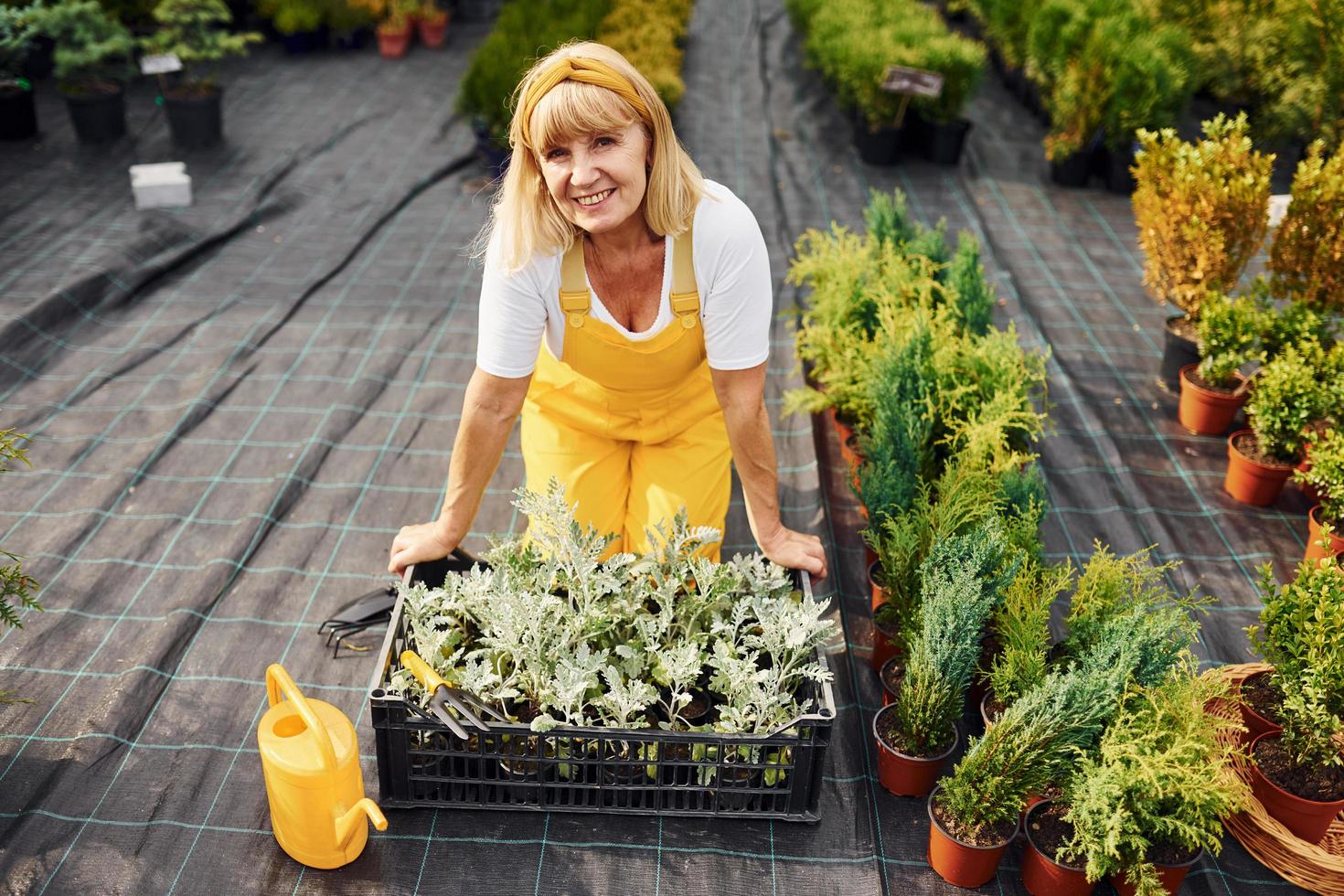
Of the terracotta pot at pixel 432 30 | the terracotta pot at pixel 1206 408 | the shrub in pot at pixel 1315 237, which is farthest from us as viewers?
the terracotta pot at pixel 432 30

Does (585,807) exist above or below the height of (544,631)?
below

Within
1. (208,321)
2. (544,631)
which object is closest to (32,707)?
(544,631)

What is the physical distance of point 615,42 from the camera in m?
7.41

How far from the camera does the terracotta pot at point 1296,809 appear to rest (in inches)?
104

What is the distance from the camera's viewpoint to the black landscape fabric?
2.67 m

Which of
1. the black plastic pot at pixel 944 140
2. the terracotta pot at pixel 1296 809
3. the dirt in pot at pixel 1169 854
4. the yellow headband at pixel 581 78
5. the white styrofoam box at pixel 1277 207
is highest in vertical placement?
the yellow headband at pixel 581 78

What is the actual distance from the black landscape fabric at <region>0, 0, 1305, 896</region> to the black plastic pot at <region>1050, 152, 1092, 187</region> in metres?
0.14

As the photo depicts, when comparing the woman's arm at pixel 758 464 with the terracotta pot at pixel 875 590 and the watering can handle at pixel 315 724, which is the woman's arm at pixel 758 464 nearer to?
the terracotta pot at pixel 875 590

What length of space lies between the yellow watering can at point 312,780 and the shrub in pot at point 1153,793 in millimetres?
1527

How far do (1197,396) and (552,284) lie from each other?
294cm

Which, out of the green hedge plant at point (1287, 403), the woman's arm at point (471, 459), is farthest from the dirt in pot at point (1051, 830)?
the green hedge plant at point (1287, 403)

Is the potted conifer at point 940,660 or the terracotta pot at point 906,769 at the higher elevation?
the potted conifer at point 940,660

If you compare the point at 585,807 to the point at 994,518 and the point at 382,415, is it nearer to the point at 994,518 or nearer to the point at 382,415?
the point at 994,518

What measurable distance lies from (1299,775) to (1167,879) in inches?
20.5
